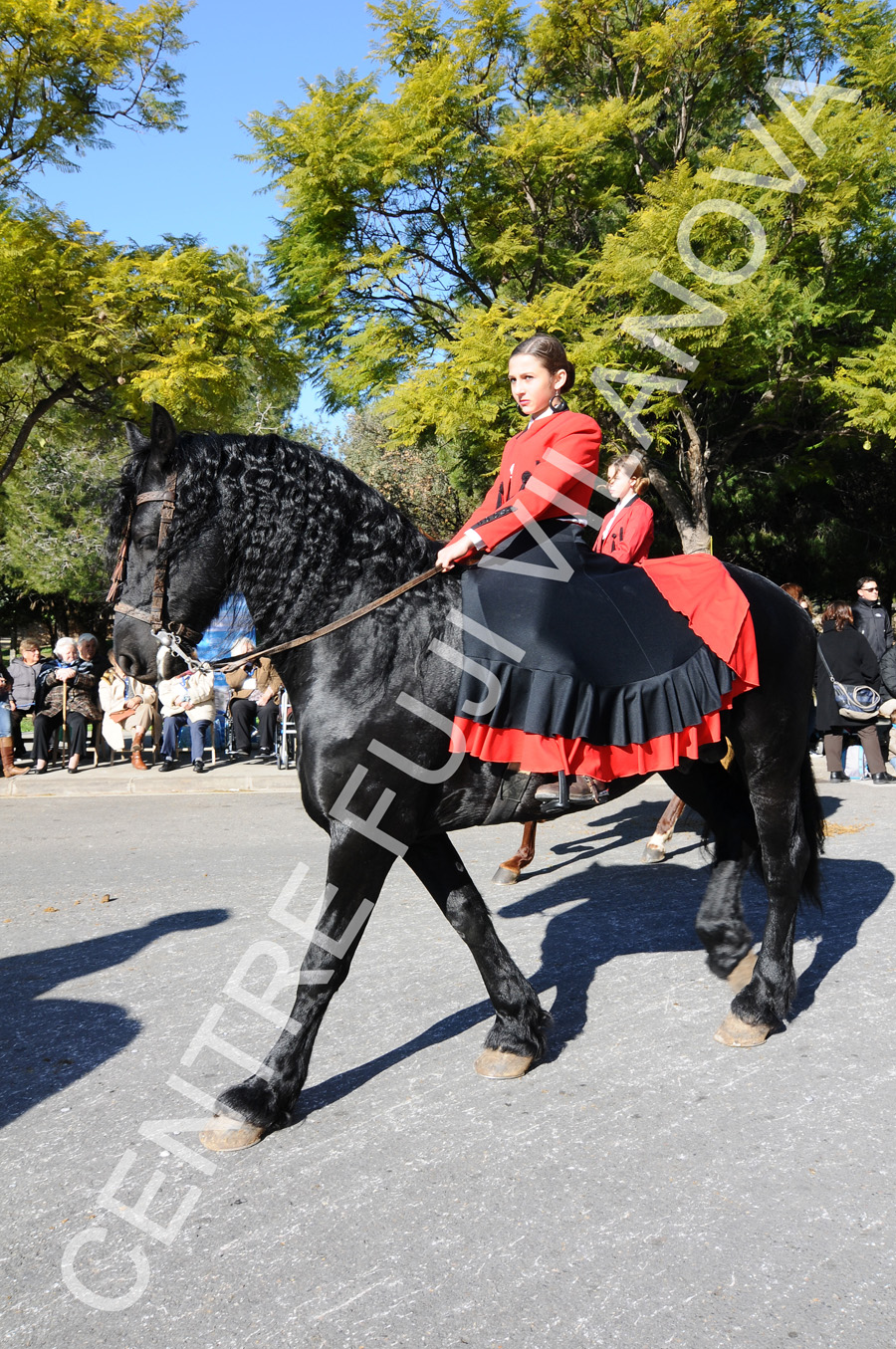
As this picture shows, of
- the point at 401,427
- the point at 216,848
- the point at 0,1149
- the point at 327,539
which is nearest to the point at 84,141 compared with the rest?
the point at 401,427

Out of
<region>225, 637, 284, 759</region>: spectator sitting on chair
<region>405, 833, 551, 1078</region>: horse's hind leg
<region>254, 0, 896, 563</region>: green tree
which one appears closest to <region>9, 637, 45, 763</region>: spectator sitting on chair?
<region>225, 637, 284, 759</region>: spectator sitting on chair

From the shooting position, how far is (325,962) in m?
3.01

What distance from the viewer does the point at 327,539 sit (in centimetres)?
310

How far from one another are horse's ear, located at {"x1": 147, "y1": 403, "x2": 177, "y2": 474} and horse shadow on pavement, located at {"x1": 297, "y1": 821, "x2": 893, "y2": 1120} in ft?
6.74

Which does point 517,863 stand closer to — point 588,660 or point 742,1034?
point 742,1034

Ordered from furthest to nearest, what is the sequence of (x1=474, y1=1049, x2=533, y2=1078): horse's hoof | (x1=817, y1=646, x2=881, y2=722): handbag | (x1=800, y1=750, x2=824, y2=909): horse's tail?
(x1=817, y1=646, x2=881, y2=722): handbag, (x1=800, y1=750, x2=824, y2=909): horse's tail, (x1=474, y1=1049, x2=533, y2=1078): horse's hoof

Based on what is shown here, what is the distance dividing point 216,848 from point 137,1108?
4206mm

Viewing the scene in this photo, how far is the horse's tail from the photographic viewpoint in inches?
154

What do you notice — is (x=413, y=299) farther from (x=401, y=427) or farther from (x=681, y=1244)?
(x=681, y=1244)

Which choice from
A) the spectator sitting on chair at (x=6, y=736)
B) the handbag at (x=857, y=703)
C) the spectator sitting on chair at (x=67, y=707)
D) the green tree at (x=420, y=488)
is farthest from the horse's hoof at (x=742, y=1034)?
the green tree at (x=420, y=488)

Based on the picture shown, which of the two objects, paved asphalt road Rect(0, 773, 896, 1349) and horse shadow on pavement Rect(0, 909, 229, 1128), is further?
horse shadow on pavement Rect(0, 909, 229, 1128)

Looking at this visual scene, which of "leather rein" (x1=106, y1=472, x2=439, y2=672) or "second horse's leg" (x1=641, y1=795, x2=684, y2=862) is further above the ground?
"leather rein" (x1=106, y1=472, x2=439, y2=672)

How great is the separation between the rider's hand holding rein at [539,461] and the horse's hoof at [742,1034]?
184cm

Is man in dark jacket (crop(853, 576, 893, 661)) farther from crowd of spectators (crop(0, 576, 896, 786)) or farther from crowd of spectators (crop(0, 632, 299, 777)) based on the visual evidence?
crowd of spectators (crop(0, 632, 299, 777))
